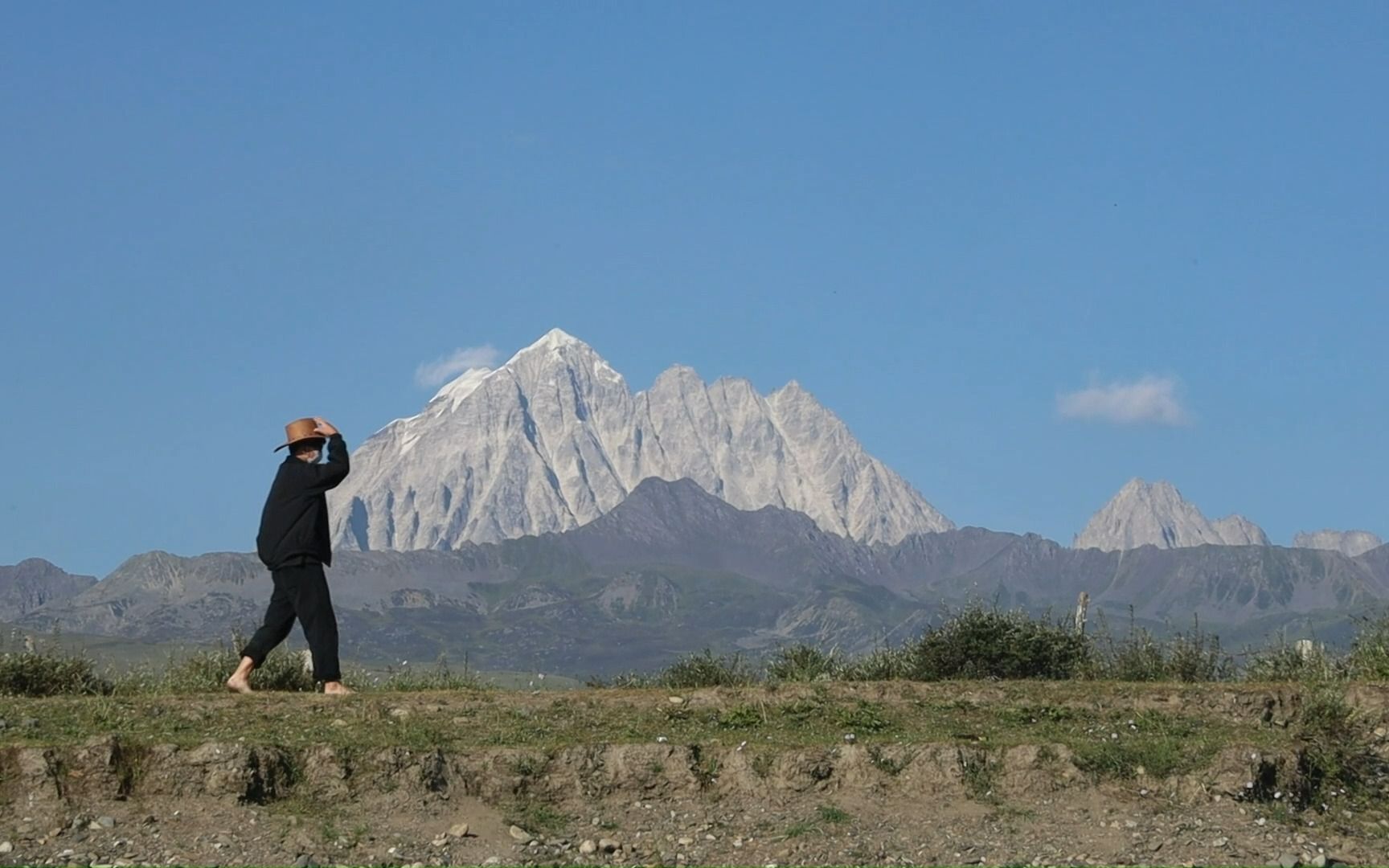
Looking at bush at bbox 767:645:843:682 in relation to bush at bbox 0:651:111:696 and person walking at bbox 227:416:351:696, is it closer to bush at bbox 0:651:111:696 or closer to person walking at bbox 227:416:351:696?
person walking at bbox 227:416:351:696

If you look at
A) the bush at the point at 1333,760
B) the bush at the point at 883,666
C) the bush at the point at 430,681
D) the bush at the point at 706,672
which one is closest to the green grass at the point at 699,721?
the bush at the point at 1333,760

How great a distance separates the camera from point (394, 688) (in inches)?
714

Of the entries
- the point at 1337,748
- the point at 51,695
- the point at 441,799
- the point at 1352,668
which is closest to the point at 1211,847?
the point at 1337,748

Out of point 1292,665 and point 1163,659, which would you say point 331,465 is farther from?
point 1292,665

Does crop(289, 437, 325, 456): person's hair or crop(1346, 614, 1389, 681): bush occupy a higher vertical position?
crop(289, 437, 325, 456): person's hair

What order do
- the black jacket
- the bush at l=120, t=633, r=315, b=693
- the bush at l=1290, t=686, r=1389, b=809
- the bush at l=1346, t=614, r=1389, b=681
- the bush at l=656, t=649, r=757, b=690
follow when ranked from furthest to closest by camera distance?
the bush at l=656, t=649, r=757, b=690
the bush at l=1346, t=614, r=1389, b=681
the bush at l=120, t=633, r=315, b=693
the black jacket
the bush at l=1290, t=686, r=1389, b=809

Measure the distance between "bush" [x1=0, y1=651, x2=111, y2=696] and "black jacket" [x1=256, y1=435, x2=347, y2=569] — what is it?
2.48 metres

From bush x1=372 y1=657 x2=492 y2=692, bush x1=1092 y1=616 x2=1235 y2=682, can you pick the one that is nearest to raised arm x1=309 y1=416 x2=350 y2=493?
bush x1=372 y1=657 x2=492 y2=692

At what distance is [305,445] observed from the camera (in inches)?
699

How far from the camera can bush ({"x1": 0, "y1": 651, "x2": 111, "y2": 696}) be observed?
1816cm

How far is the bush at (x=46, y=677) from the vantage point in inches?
715

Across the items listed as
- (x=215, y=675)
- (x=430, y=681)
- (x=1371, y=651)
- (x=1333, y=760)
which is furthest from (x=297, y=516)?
(x=1371, y=651)

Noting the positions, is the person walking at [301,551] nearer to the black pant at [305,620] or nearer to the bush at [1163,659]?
the black pant at [305,620]

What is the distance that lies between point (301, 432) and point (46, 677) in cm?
390
